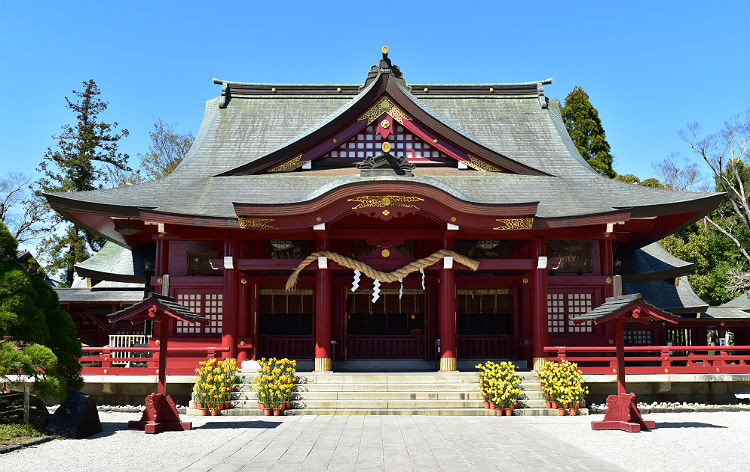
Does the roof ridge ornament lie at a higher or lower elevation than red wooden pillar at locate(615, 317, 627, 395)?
higher

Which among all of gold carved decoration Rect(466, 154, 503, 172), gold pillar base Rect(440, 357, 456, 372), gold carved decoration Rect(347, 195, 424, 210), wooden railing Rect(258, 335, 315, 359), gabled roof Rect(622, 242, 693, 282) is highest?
gold carved decoration Rect(466, 154, 503, 172)

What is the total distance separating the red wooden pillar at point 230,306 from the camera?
1659 cm

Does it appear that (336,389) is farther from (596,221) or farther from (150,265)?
(150,265)

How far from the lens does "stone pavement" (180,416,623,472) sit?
27.4ft

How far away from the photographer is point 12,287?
36.9 feet

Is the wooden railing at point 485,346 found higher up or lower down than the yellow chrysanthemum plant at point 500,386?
higher up

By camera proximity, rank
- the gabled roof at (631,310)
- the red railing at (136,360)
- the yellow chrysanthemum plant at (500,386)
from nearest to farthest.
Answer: the gabled roof at (631,310)
the yellow chrysanthemum plant at (500,386)
the red railing at (136,360)

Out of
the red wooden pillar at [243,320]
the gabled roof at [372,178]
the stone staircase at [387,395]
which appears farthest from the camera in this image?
the red wooden pillar at [243,320]

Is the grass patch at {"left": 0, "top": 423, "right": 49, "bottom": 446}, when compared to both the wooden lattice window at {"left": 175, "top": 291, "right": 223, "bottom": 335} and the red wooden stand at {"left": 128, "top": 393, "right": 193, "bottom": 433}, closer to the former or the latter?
the red wooden stand at {"left": 128, "top": 393, "right": 193, "bottom": 433}

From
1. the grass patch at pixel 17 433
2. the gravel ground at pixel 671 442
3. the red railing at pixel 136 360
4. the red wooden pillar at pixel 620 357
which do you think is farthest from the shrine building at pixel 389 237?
the grass patch at pixel 17 433

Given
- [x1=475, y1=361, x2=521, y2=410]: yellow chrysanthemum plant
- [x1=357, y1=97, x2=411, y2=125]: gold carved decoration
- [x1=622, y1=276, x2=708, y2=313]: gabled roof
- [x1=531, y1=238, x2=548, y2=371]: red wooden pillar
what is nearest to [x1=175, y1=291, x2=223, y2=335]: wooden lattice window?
[x1=357, y1=97, x2=411, y2=125]: gold carved decoration

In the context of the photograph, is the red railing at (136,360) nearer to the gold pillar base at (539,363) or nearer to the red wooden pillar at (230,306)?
the red wooden pillar at (230,306)

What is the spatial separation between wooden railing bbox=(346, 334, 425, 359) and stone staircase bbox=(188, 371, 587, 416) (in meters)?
3.78

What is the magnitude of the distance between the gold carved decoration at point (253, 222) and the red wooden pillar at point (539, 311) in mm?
6876
